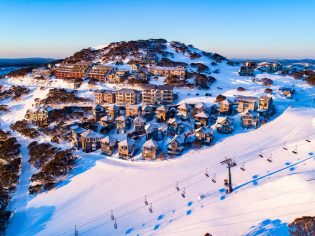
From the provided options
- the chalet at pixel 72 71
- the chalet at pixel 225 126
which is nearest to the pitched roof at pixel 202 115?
the chalet at pixel 225 126

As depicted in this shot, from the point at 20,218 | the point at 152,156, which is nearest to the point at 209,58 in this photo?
the point at 152,156

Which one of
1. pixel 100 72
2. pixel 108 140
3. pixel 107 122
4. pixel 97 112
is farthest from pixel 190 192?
pixel 100 72

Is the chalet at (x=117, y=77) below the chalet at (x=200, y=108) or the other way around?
the other way around

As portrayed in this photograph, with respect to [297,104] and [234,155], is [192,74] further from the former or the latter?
[234,155]

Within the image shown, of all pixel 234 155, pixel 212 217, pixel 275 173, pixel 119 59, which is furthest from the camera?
pixel 119 59

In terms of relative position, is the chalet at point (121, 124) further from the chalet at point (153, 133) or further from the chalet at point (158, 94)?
the chalet at point (158, 94)

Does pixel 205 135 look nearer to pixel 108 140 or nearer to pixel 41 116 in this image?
pixel 108 140
